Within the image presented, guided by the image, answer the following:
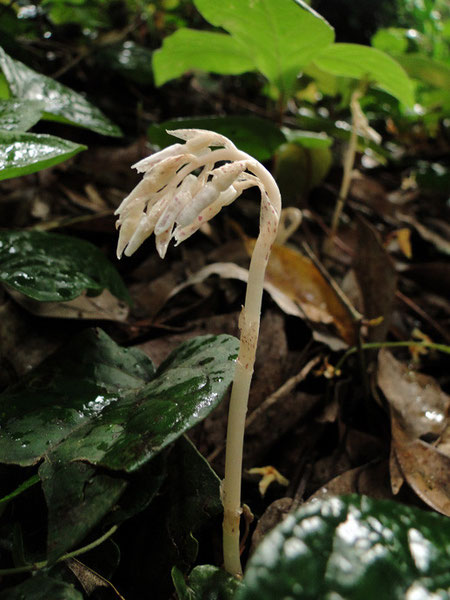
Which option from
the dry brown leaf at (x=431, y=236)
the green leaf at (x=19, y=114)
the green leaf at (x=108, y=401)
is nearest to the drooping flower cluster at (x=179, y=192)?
the green leaf at (x=108, y=401)

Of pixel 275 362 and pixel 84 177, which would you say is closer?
pixel 275 362

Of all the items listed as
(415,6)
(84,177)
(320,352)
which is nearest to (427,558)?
(320,352)

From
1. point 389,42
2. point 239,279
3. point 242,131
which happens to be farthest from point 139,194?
point 389,42

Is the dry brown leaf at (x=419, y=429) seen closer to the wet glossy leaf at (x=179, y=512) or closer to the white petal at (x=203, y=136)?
the wet glossy leaf at (x=179, y=512)

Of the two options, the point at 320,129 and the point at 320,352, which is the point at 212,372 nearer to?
the point at 320,352

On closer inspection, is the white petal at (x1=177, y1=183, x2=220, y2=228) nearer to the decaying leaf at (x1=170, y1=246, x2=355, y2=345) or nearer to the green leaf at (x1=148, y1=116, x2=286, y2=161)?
the decaying leaf at (x1=170, y1=246, x2=355, y2=345)

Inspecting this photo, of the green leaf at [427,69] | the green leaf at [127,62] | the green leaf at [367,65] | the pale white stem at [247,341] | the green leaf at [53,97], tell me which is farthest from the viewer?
the green leaf at [127,62]
